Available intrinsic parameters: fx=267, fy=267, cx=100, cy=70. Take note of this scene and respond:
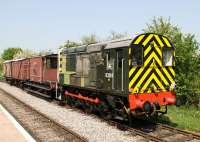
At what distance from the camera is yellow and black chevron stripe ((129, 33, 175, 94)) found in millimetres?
9469

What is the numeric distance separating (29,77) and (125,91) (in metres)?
16.0

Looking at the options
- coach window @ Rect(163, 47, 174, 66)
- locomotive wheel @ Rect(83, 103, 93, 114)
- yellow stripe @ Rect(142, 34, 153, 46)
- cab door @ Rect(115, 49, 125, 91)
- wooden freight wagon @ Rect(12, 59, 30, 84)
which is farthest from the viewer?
wooden freight wagon @ Rect(12, 59, 30, 84)

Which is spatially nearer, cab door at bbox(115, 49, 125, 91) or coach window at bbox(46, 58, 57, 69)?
cab door at bbox(115, 49, 125, 91)

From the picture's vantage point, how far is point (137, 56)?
9.62m

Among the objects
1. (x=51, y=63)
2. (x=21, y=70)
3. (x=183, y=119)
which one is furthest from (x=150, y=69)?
(x=21, y=70)

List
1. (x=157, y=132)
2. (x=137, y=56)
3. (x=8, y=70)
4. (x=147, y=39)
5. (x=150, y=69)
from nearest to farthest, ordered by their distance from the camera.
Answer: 1. (x=157, y=132)
2. (x=137, y=56)
3. (x=147, y=39)
4. (x=150, y=69)
5. (x=8, y=70)

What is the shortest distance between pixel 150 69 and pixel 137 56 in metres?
0.80

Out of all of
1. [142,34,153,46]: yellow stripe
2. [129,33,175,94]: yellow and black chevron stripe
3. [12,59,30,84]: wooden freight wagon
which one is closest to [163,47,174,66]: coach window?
[129,33,175,94]: yellow and black chevron stripe

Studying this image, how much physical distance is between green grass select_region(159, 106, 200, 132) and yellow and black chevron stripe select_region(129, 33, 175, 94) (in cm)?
159

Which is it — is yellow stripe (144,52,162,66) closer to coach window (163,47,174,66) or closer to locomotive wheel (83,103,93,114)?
coach window (163,47,174,66)

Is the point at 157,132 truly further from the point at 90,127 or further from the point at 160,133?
the point at 90,127

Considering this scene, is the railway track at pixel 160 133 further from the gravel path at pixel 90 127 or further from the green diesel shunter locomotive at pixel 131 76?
the green diesel shunter locomotive at pixel 131 76

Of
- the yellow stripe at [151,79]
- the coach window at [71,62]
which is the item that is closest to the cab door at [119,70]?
the yellow stripe at [151,79]

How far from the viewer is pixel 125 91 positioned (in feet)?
30.6
